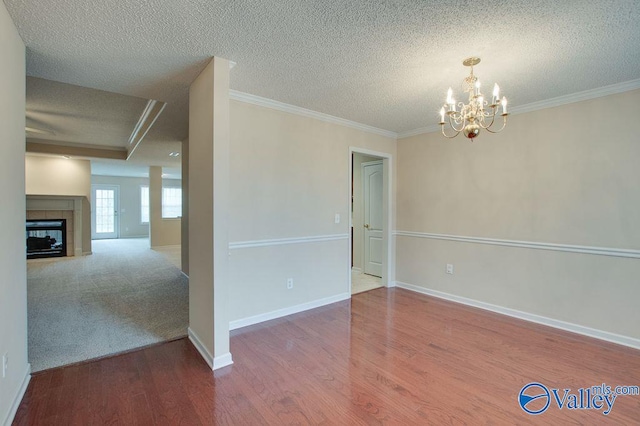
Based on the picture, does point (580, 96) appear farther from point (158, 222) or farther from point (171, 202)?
point (171, 202)

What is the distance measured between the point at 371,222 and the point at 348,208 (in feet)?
4.82

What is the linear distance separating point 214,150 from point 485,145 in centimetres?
333

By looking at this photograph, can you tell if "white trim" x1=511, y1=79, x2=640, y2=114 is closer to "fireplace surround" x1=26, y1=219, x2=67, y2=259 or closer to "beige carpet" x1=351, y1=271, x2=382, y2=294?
"beige carpet" x1=351, y1=271, x2=382, y2=294

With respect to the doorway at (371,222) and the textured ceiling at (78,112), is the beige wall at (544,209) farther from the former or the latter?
the textured ceiling at (78,112)

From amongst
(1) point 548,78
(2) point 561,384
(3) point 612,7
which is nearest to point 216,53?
(3) point 612,7

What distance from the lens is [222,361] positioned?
2436 mm

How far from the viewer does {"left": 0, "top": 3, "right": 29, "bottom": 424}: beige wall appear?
68.4 inches

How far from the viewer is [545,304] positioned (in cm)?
334

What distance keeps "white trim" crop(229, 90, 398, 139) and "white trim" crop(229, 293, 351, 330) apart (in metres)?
2.37

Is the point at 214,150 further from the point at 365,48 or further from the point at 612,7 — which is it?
the point at 612,7

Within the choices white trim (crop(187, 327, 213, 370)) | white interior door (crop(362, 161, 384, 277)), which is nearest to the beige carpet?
white interior door (crop(362, 161, 384, 277))

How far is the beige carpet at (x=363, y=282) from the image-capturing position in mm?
4723

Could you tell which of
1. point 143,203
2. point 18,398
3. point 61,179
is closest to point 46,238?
point 61,179

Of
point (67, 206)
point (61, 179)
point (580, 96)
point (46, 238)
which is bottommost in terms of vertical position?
point (46, 238)
